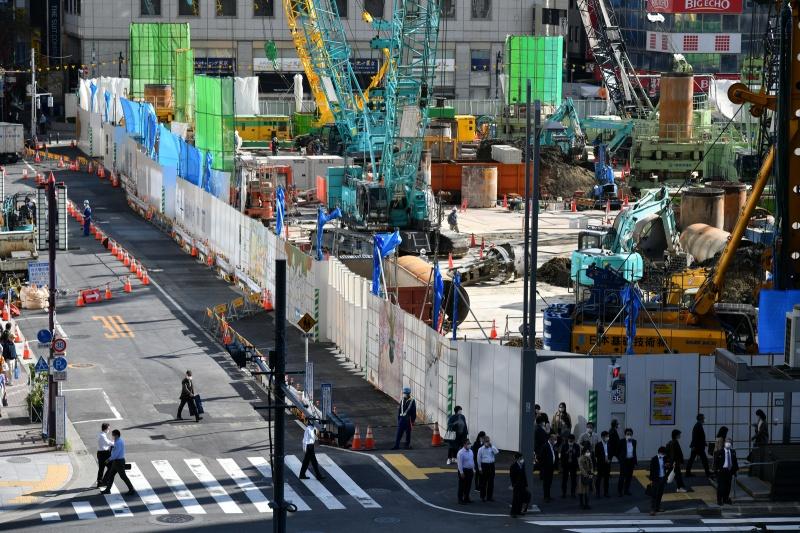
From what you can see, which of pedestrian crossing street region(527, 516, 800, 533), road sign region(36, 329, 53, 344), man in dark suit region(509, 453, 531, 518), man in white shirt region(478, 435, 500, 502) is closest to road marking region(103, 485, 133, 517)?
road sign region(36, 329, 53, 344)

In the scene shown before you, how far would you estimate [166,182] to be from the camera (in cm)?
7494

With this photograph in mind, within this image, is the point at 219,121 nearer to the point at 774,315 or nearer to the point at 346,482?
the point at 774,315

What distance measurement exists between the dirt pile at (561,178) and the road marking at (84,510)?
58.9m

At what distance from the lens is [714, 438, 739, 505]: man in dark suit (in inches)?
1315

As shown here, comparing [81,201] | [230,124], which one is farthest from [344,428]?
[81,201]

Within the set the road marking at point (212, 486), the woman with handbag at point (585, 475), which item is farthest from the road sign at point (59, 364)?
the woman with handbag at point (585, 475)

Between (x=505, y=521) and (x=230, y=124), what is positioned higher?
(x=230, y=124)

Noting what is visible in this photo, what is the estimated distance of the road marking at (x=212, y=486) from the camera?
3325cm

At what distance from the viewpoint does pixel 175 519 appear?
32.4 metres

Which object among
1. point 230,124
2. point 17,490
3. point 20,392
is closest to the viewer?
point 17,490

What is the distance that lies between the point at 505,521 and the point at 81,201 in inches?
2223

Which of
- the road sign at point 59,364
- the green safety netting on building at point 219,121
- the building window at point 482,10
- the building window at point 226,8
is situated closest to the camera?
the road sign at point 59,364

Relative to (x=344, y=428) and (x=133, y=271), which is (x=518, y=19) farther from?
(x=344, y=428)

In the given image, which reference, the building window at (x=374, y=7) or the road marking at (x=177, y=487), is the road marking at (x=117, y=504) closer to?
the road marking at (x=177, y=487)
